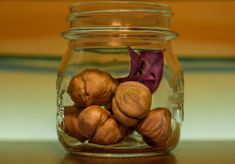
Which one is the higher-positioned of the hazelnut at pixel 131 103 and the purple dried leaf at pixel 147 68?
the purple dried leaf at pixel 147 68

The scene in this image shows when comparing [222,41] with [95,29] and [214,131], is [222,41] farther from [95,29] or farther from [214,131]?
[95,29]

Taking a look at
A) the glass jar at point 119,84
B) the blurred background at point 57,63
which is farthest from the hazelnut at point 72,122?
the blurred background at point 57,63

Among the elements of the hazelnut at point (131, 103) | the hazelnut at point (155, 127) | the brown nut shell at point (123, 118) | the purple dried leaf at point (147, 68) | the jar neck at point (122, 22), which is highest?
the jar neck at point (122, 22)

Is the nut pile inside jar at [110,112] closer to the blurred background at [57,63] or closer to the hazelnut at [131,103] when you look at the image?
the hazelnut at [131,103]

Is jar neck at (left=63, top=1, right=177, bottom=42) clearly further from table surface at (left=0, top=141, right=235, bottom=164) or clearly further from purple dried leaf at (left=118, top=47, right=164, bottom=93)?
table surface at (left=0, top=141, right=235, bottom=164)

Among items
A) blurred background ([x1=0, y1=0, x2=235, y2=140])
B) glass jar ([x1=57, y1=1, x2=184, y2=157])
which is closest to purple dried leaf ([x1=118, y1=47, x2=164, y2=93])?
glass jar ([x1=57, y1=1, x2=184, y2=157])

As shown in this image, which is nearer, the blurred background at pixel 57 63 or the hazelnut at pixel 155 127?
the hazelnut at pixel 155 127

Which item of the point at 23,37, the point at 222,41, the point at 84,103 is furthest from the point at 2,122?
the point at 222,41
